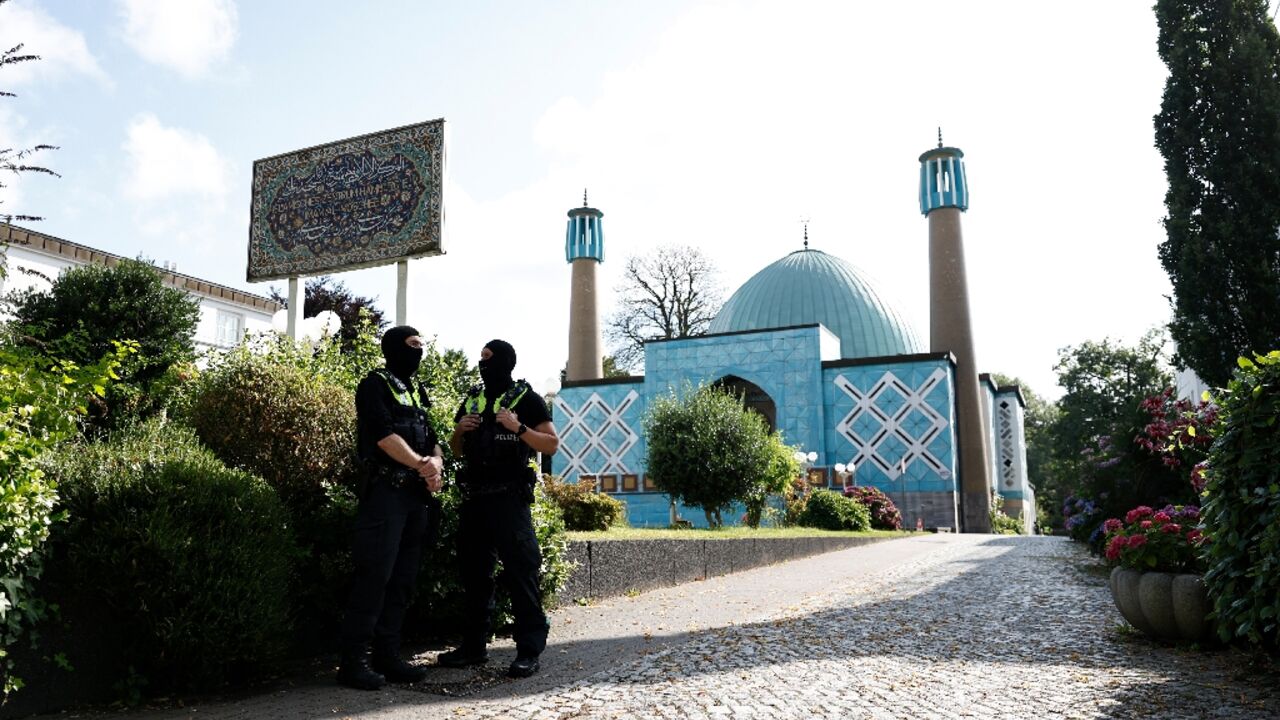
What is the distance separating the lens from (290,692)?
4.38 meters

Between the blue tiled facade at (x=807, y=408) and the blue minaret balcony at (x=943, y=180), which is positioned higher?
the blue minaret balcony at (x=943, y=180)

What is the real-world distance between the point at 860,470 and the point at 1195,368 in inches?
920

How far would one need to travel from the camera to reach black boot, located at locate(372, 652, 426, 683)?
4.57 m

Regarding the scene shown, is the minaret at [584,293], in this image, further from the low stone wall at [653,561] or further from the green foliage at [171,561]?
the green foliage at [171,561]

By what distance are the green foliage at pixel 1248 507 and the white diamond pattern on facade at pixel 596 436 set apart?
3630 centimetres

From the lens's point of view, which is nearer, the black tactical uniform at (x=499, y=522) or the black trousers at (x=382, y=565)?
the black trousers at (x=382, y=565)

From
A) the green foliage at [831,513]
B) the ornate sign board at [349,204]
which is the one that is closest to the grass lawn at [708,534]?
the green foliage at [831,513]

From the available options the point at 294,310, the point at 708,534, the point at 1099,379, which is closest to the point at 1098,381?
the point at 1099,379

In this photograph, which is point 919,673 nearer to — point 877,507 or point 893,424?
point 877,507

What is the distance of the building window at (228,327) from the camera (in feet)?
120

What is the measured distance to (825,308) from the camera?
4578 cm

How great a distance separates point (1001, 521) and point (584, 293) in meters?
25.0

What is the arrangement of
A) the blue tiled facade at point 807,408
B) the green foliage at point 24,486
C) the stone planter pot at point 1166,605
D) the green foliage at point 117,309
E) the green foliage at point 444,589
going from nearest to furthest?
the green foliage at point 24,486 < the green foliage at point 444,589 < the stone planter pot at point 1166,605 < the green foliage at point 117,309 < the blue tiled facade at point 807,408

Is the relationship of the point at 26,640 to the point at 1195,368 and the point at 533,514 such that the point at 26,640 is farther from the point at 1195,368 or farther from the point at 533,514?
the point at 1195,368
